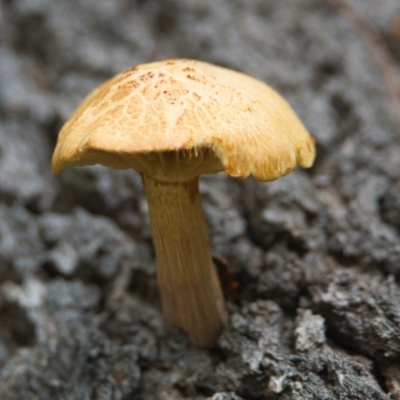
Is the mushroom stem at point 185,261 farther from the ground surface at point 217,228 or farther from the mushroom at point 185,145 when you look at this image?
the ground surface at point 217,228

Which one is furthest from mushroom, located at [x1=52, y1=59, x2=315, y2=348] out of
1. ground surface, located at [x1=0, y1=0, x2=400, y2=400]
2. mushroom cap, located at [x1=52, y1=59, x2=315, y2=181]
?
ground surface, located at [x1=0, y1=0, x2=400, y2=400]

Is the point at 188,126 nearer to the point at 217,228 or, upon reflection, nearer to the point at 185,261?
the point at 185,261

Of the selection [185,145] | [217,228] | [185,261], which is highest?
[185,145]

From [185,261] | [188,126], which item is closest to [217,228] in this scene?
[185,261]

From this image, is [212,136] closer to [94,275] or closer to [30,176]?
[94,275]

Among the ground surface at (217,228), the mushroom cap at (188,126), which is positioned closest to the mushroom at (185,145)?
the mushroom cap at (188,126)

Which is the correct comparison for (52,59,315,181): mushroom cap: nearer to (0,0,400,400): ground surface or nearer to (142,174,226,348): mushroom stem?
(142,174,226,348): mushroom stem
